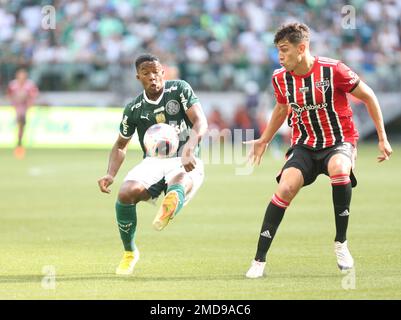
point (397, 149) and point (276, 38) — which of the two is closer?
point (276, 38)

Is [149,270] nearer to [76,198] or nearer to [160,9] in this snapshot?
[76,198]

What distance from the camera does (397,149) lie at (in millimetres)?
29078

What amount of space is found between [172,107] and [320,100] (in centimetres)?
135

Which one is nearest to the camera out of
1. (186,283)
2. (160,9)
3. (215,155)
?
(186,283)

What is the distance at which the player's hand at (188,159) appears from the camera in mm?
8867

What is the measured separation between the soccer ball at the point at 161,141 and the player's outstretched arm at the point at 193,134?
0.21 meters

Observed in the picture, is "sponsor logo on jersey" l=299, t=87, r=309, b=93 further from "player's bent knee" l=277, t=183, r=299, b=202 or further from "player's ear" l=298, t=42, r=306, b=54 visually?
"player's bent knee" l=277, t=183, r=299, b=202

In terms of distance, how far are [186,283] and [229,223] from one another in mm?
4989

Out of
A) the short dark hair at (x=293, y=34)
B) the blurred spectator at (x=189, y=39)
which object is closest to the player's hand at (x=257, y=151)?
the short dark hair at (x=293, y=34)

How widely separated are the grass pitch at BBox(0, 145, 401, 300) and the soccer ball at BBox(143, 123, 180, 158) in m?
1.07

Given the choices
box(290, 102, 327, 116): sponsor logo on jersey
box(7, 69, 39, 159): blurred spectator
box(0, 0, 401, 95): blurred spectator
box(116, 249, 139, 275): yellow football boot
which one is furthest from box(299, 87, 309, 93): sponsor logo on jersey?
box(0, 0, 401, 95): blurred spectator

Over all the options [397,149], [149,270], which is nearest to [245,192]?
[149,270]

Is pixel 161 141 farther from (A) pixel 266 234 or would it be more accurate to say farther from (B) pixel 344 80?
(B) pixel 344 80

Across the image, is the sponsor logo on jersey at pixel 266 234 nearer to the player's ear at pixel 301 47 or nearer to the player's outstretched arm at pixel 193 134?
the player's outstretched arm at pixel 193 134
